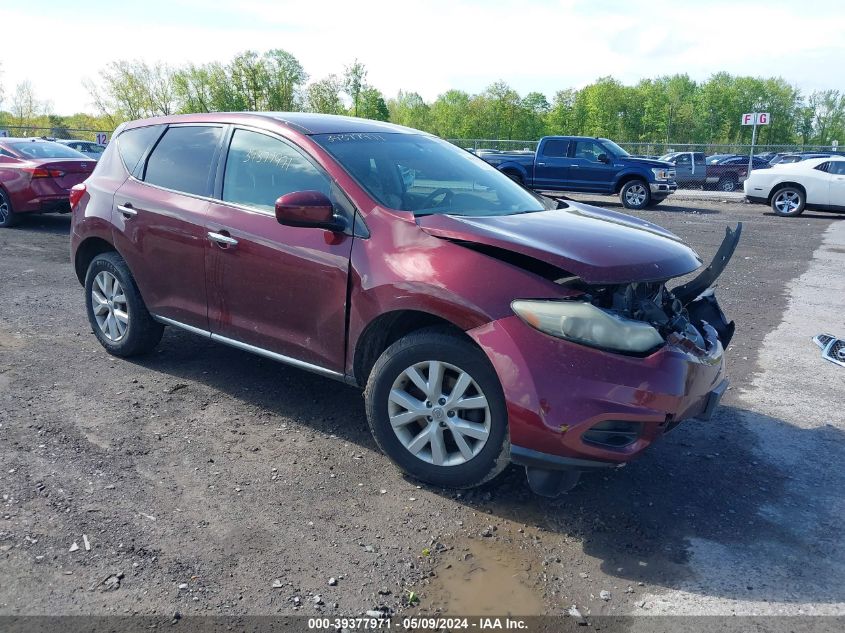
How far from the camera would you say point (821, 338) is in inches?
223

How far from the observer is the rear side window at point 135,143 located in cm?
511

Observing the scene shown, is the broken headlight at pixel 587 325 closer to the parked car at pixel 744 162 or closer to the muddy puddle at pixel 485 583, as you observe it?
the muddy puddle at pixel 485 583

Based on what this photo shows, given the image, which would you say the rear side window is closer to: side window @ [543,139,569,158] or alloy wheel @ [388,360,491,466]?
alloy wheel @ [388,360,491,466]

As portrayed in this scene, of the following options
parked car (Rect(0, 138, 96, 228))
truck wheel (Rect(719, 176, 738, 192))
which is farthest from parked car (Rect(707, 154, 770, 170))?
parked car (Rect(0, 138, 96, 228))

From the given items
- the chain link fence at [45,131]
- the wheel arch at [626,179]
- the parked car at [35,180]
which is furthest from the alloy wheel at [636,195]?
the chain link fence at [45,131]

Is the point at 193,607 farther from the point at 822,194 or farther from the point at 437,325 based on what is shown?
the point at 822,194

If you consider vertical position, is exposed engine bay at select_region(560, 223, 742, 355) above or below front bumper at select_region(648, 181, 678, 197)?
below

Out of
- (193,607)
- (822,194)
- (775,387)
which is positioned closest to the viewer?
(193,607)

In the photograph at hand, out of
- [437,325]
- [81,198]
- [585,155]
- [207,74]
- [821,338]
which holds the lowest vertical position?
[821,338]

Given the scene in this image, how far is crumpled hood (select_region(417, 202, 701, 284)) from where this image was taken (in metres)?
3.21

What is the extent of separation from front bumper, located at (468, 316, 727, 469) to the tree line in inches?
2263

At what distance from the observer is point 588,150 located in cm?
2006

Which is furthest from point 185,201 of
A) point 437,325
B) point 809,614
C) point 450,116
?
point 450,116

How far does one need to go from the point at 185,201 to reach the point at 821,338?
486 centimetres
